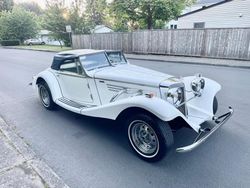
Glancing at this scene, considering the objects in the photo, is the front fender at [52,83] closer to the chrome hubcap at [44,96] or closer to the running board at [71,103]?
the running board at [71,103]

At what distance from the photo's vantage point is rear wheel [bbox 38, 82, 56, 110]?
16.3 ft

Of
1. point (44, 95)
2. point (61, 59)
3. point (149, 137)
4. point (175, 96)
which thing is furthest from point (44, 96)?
point (175, 96)

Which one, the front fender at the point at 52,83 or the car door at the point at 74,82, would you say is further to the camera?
the front fender at the point at 52,83

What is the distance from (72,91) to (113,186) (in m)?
2.55

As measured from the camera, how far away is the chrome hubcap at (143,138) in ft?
9.84

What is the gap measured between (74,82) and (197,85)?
2557 mm

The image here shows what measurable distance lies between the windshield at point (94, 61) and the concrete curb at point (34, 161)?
6.03 feet

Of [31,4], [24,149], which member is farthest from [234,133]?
[31,4]

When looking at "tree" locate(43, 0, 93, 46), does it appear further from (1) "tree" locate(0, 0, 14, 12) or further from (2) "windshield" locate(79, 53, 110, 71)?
(1) "tree" locate(0, 0, 14, 12)

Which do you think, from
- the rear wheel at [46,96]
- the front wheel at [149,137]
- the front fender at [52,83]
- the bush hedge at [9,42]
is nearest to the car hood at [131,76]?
the front wheel at [149,137]

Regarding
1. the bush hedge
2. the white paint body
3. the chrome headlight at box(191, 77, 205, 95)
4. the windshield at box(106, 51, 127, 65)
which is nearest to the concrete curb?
the white paint body

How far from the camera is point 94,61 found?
14.2 ft

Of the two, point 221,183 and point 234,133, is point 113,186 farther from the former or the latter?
point 234,133

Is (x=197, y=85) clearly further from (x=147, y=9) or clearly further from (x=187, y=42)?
(x=147, y=9)
